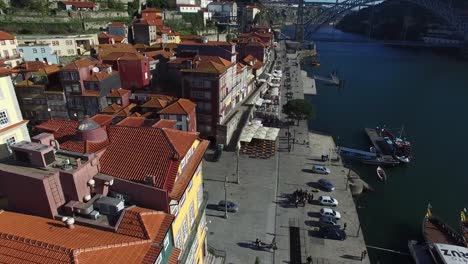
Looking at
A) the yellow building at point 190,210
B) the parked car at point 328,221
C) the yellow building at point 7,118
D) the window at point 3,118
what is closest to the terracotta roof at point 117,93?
the yellow building at point 7,118

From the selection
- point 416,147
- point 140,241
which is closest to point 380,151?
point 416,147

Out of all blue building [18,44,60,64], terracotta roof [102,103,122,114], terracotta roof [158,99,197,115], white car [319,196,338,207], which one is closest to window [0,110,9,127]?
terracotta roof [158,99,197,115]

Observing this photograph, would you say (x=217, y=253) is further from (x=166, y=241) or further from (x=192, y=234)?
(x=166, y=241)

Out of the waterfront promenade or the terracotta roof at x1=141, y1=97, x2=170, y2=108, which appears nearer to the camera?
the waterfront promenade

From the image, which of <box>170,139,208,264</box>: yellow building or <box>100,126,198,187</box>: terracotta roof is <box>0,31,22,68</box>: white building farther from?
<box>170,139,208,264</box>: yellow building

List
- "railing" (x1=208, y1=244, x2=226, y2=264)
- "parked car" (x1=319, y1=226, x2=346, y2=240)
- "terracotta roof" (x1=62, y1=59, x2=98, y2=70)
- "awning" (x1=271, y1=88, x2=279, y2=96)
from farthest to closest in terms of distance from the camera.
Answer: "awning" (x1=271, y1=88, x2=279, y2=96)
"terracotta roof" (x1=62, y1=59, x2=98, y2=70)
"parked car" (x1=319, y1=226, x2=346, y2=240)
"railing" (x1=208, y1=244, x2=226, y2=264)

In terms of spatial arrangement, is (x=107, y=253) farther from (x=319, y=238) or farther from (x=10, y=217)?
(x=319, y=238)

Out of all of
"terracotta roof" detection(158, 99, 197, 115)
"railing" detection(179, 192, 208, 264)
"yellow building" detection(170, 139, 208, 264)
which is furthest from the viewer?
"terracotta roof" detection(158, 99, 197, 115)

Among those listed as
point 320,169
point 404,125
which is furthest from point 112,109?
point 404,125
